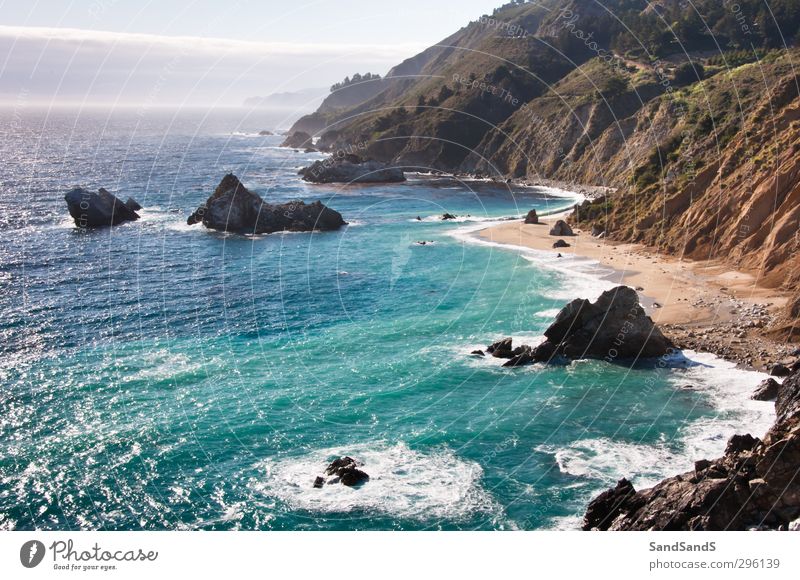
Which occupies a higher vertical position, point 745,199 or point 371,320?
point 745,199

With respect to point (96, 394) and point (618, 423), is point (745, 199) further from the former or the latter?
point (96, 394)

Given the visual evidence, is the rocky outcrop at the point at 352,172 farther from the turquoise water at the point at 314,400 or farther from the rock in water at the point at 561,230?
the turquoise water at the point at 314,400

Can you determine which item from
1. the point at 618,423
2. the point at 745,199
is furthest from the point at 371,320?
the point at 745,199

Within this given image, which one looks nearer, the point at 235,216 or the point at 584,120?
the point at 235,216

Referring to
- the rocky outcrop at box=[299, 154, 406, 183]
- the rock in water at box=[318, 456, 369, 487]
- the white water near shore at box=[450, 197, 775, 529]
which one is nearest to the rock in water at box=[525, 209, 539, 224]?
the white water near shore at box=[450, 197, 775, 529]

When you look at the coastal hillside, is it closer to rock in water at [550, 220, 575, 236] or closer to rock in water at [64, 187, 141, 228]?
rock in water at [550, 220, 575, 236]
